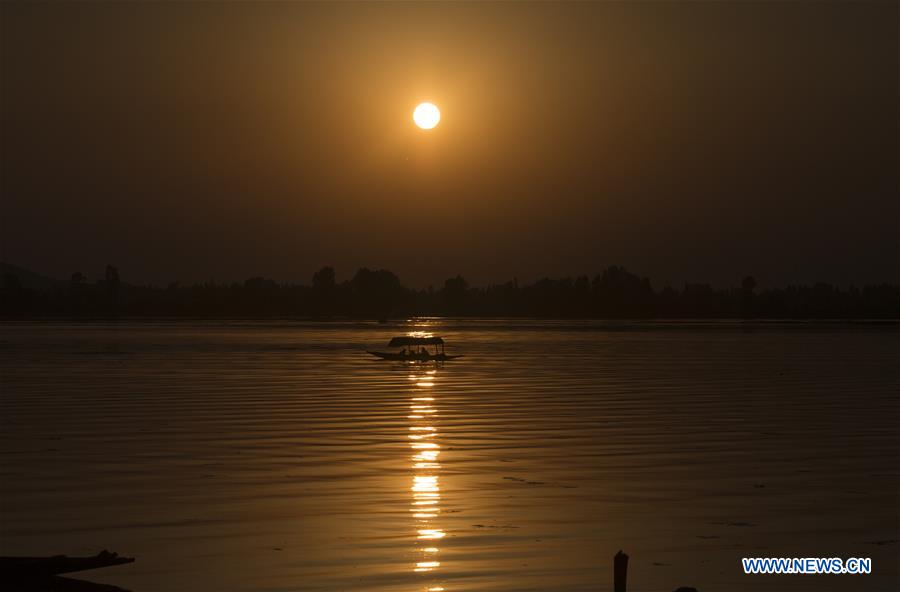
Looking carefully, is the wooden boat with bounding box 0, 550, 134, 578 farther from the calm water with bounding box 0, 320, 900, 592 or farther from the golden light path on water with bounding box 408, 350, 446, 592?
the golden light path on water with bounding box 408, 350, 446, 592

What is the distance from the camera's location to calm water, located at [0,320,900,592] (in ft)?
63.5

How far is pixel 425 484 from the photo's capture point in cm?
2711

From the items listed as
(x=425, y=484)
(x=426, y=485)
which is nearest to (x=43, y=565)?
(x=426, y=485)

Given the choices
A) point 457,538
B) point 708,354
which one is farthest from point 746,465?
point 708,354

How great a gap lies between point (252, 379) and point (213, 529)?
148 feet

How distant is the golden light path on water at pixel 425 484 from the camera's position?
19.7m

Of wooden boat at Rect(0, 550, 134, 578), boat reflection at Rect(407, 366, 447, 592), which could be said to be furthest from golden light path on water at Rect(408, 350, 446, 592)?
wooden boat at Rect(0, 550, 134, 578)

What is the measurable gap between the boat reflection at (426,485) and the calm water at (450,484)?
78mm

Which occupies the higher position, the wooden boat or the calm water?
the wooden boat

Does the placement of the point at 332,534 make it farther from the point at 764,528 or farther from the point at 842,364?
the point at 842,364

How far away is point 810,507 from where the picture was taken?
24.8 m

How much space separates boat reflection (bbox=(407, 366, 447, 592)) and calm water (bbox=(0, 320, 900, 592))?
8 centimetres

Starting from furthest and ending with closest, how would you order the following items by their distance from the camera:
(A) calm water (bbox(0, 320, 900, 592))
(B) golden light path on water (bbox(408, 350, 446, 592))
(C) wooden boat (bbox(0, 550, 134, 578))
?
(B) golden light path on water (bbox(408, 350, 446, 592)) < (A) calm water (bbox(0, 320, 900, 592)) < (C) wooden boat (bbox(0, 550, 134, 578))

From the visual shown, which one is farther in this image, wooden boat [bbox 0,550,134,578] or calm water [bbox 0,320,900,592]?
calm water [bbox 0,320,900,592]
